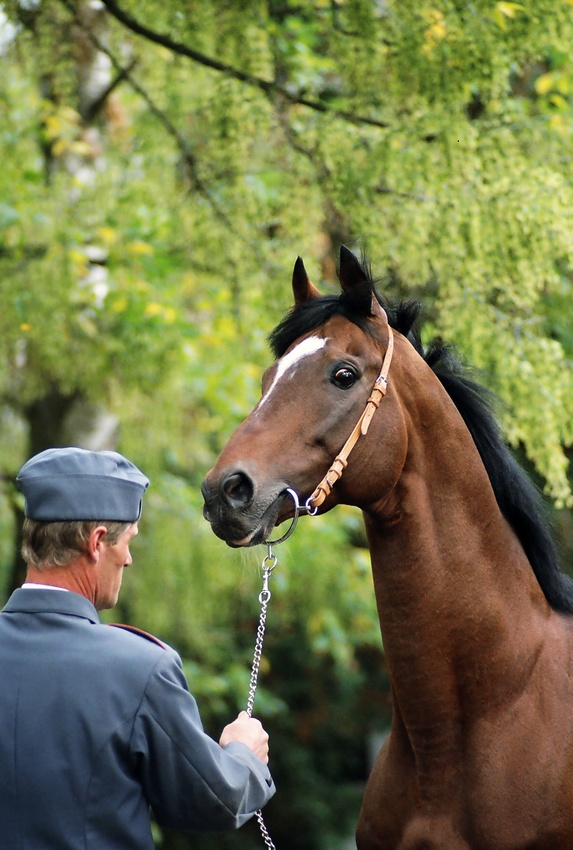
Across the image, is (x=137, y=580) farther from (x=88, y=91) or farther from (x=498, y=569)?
(x=498, y=569)

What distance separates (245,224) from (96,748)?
377 centimetres

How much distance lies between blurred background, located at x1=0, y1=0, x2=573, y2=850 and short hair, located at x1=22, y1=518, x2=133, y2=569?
85 cm

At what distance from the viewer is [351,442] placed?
9.18ft

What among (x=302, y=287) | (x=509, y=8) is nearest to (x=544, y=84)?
(x=509, y=8)

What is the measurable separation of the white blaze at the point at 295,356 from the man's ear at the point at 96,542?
685 mm

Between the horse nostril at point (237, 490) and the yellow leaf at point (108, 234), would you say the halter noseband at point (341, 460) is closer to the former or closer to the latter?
the horse nostril at point (237, 490)

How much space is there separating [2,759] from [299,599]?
23.2ft

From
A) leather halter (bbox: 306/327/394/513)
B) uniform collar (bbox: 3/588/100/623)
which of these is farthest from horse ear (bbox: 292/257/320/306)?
uniform collar (bbox: 3/588/100/623)

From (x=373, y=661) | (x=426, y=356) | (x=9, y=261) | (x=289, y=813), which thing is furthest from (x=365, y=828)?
(x=373, y=661)

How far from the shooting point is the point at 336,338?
290 cm

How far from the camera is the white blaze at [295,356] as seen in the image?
2.85 meters

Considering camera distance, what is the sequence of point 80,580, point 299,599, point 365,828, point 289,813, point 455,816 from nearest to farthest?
point 80,580, point 455,816, point 365,828, point 299,599, point 289,813

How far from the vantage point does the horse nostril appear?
8.64 ft

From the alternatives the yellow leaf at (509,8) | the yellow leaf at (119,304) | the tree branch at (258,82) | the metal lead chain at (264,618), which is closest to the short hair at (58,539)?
the metal lead chain at (264,618)
